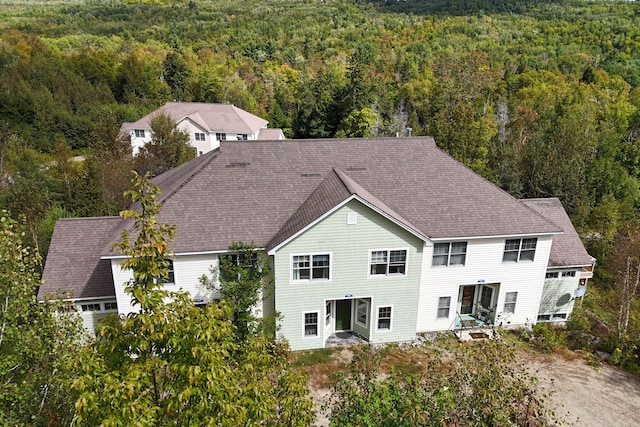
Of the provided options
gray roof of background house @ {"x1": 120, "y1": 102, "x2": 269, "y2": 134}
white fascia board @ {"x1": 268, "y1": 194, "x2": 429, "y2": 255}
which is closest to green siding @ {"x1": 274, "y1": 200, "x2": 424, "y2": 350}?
white fascia board @ {"x1": 268, "y1": 194, "x2": 429, "y2": 255}

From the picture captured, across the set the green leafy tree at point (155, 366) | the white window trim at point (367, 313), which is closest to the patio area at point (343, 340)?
the white window trim at point (367, 313)

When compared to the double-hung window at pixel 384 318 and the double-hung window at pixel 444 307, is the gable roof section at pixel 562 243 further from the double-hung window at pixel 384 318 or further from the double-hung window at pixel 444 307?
the double-hung window at pixel 384 318

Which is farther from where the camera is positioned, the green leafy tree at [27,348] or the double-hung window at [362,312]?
the double-hung window at [362,312]

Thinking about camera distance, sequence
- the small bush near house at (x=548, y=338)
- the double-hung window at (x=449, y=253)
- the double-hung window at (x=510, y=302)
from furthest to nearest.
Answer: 1. the double-hung window at (x=510, y=302)
2. the small bush near house at (x=548, y=338)
3. the double-hung window at (x=449, y=253)

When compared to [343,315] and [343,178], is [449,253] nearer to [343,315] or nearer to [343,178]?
[343,315]

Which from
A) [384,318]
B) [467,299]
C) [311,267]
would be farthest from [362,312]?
[467,299]

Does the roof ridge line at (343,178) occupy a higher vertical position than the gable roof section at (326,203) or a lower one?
higher

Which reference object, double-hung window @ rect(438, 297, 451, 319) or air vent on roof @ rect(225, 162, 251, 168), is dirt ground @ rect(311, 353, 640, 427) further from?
air vent on roof @ rect(225, 162, 251, 168)
